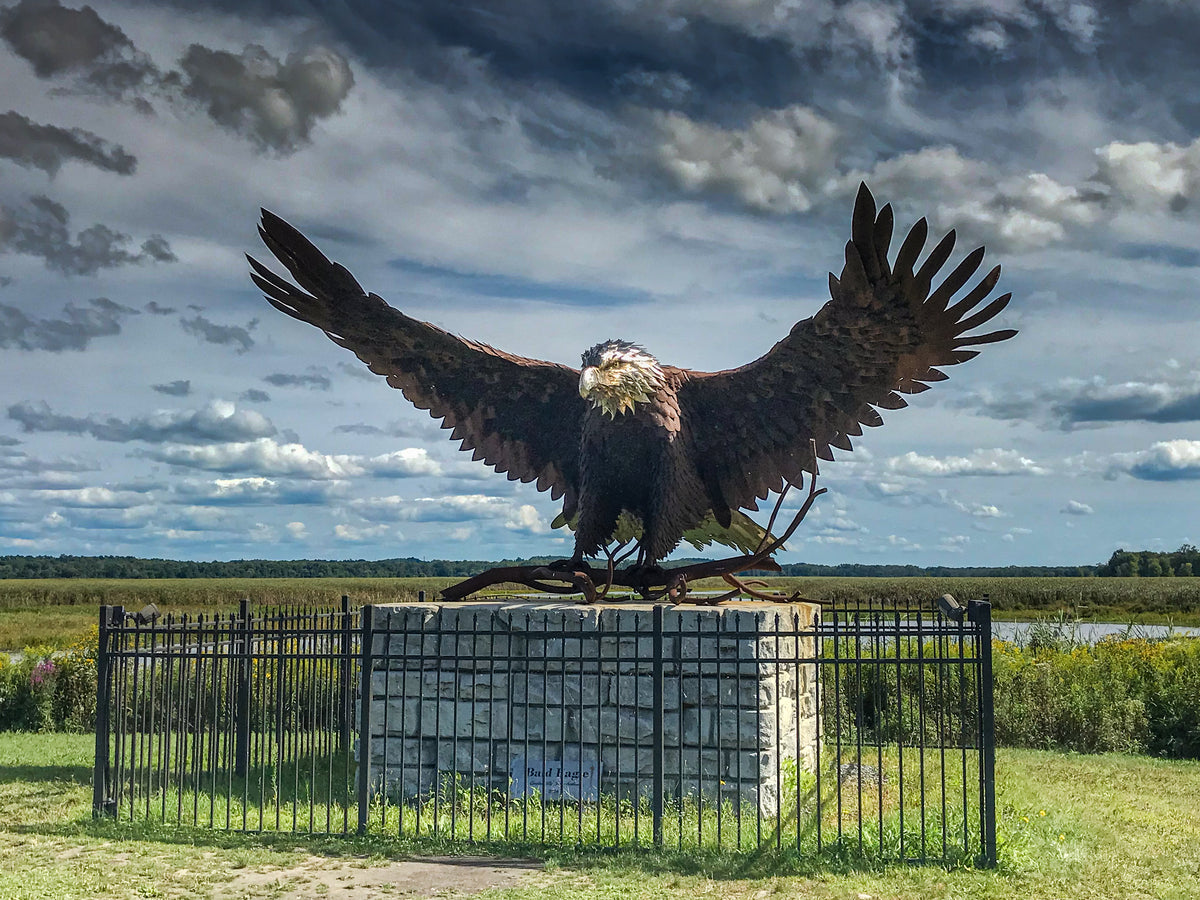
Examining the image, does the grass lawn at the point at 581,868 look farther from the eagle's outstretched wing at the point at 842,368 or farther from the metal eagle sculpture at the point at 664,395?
the eagle's outstretched wing at the point at 842,368

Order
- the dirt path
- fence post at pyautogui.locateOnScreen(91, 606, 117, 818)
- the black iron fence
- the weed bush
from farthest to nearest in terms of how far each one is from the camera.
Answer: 1. the weed bush
2. fence post at pyautogui.locateOnScreen(91, 606, 117, 818)
3. the black iron fence
4. the dirt path

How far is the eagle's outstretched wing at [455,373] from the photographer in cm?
828

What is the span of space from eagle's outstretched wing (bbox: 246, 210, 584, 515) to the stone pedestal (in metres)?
1.61

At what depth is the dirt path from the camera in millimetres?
5633

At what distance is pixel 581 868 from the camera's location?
6.13m

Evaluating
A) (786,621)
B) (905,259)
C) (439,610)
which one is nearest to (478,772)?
(439,610)

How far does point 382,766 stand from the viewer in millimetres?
7914

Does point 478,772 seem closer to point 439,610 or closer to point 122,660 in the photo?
point 439,610

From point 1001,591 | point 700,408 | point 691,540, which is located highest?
point 700,408

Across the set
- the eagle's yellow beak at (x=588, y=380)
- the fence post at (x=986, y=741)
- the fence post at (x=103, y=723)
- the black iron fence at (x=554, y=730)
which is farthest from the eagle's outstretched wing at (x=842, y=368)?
the fence post at (x=103, y=723)

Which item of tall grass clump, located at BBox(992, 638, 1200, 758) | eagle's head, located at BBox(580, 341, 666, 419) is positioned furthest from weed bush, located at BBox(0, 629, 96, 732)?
tall grass clump, located at BBox(992, 638, 1200, 758)

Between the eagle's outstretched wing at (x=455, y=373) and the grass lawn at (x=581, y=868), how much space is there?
11.8ft

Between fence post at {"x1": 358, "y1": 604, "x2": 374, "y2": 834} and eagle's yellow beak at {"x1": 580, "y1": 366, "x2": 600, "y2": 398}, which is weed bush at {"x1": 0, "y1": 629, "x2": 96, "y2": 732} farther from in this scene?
eagle's yellow beak at {"x1": 580, "y1": 366, "x2": 600, "y2": 398}

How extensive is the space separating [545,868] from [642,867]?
1.97 ft
